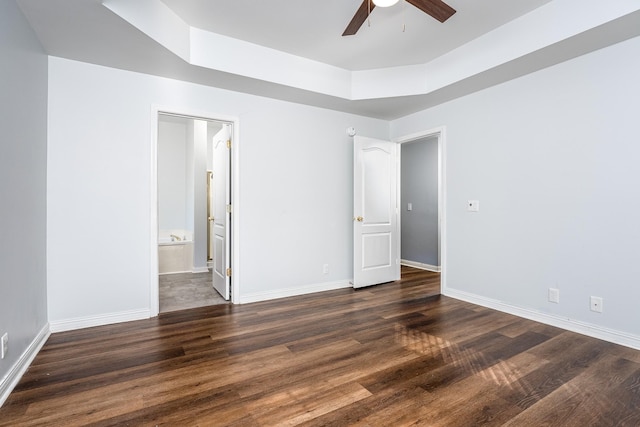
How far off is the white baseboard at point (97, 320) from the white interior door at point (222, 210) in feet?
3.04

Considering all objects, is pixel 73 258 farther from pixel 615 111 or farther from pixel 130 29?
pixel 615 111

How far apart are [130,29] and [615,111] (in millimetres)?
3843

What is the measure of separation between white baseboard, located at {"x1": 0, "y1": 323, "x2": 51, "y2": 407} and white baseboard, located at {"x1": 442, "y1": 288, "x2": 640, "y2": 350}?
3.98m

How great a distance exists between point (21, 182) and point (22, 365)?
1202 mm

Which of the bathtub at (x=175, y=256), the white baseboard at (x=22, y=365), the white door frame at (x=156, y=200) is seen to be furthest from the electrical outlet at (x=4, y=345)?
the bathtub at (x=175, y=256)

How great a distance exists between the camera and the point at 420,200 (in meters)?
5.93

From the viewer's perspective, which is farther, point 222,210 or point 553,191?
point 222,210

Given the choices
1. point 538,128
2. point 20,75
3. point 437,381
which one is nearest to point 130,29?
point 20,75

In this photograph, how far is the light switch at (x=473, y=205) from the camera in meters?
3.65

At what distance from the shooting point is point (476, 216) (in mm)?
3668

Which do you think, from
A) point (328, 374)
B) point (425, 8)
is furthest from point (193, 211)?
point (425, 8)

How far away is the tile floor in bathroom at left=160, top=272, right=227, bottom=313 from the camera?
11.9 ft

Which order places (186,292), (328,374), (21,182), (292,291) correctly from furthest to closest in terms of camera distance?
(186,292)
(292,291)
(21,182)
(328,374)

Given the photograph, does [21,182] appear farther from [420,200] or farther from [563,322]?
[420,200]
